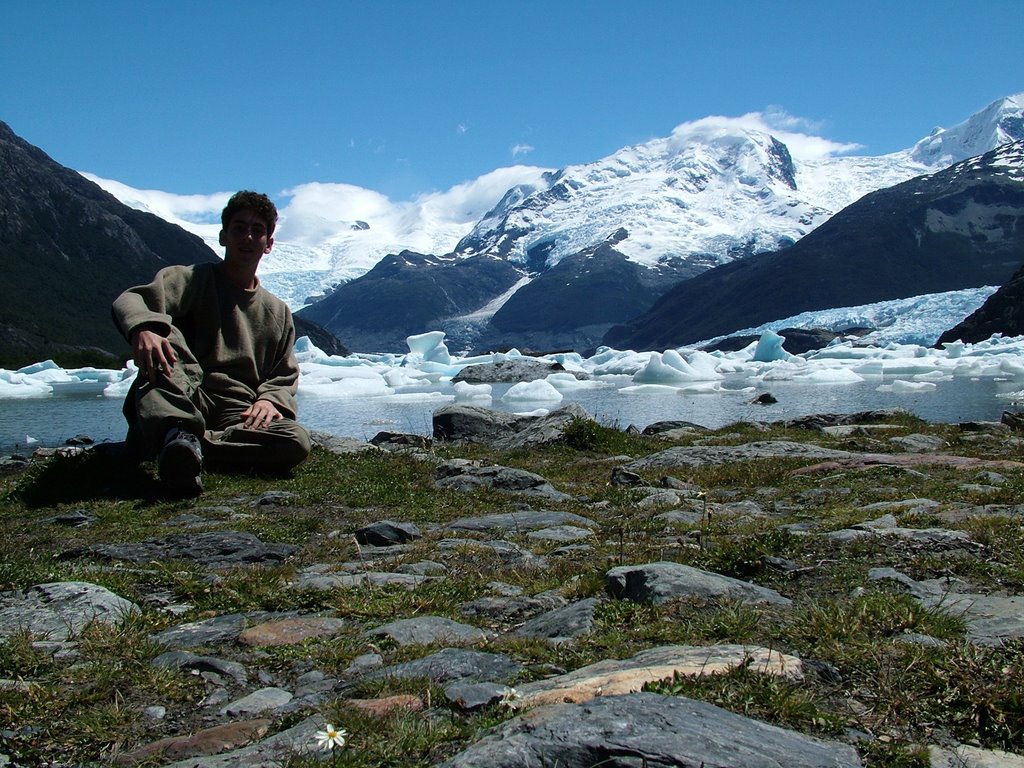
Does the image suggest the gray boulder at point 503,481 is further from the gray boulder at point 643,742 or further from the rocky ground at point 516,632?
the gray boulder at point 643,742

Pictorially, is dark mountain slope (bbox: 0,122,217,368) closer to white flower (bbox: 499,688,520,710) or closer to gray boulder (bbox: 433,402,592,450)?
gray boulder (bbox: 433,402,592,450)

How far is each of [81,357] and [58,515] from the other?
113 meters

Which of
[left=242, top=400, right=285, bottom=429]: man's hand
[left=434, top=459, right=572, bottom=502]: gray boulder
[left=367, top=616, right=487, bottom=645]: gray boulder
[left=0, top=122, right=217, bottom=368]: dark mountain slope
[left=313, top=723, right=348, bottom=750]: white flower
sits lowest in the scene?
[left=434, top=459, right=572, bottom=502]: gray boulder

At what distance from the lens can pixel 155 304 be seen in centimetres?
779

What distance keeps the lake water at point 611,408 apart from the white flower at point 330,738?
1741cm

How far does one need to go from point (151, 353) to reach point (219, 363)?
4.24ft

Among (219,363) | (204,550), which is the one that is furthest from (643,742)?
(219,363)

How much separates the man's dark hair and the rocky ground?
112 inches

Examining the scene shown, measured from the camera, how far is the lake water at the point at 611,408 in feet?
83.3

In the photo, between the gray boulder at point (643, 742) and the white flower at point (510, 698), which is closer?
the gray boulder at point (643, 742)

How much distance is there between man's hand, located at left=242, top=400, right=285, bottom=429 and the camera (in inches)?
336

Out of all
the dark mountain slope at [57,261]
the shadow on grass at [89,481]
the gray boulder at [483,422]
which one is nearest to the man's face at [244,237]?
the shadow on grass at [89,481]

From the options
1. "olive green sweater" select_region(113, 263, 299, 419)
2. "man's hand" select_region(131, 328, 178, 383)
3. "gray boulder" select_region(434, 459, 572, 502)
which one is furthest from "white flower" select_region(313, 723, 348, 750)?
"olive green sweater" select_region(113, 263, 299, 419)

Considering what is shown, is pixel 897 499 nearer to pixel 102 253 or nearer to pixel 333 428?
pixel 333 428
